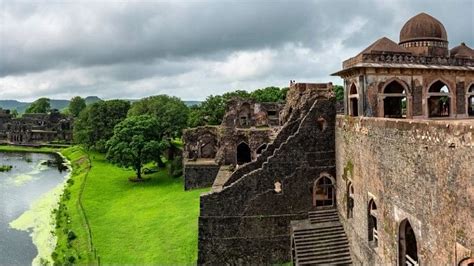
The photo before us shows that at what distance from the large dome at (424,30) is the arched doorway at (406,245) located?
39.2ft

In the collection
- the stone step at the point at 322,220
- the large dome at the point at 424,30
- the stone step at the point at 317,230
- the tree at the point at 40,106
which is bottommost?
the stone step at the point at 317,230

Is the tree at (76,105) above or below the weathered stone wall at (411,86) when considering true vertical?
above

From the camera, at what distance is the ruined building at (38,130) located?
8169cm

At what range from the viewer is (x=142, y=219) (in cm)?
2430

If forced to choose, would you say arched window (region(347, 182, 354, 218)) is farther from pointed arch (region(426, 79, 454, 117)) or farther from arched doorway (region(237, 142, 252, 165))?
arched doorway (region(237, 142, 252, 165))

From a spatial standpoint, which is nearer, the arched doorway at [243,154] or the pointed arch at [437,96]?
the pointed arch at [437,96]

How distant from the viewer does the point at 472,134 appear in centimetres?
744

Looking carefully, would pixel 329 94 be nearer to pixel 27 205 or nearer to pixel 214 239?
pixel 214 239

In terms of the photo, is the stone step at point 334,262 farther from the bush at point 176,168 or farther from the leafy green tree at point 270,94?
the leafy green tree at point 270,94

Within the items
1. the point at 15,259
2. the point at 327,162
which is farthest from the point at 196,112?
the point at 327,162

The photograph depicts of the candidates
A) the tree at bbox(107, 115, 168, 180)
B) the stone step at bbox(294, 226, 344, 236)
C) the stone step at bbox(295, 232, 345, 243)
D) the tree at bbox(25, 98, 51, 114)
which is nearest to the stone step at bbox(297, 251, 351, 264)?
the stone step at bbox(295, 232, 345, 243)

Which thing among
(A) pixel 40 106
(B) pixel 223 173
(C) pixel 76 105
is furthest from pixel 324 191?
(A) pixel 40 106

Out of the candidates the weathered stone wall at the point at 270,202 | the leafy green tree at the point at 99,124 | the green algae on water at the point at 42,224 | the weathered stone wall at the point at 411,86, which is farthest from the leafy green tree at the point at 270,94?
the weathered stone wall at the point at 270,202

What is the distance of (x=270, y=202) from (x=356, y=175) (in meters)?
4.17
